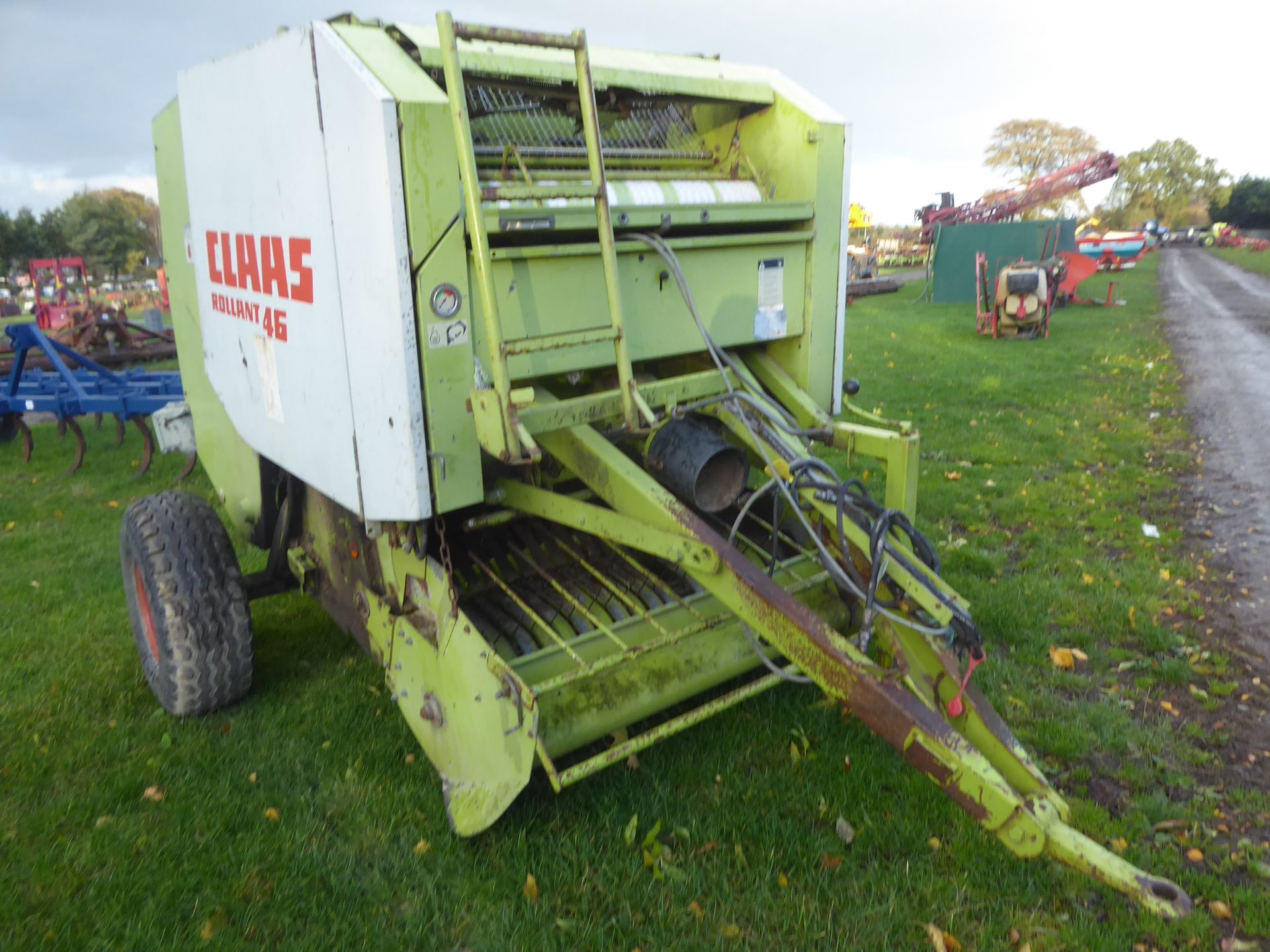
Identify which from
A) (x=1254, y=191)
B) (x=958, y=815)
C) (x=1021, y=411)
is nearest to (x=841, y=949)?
(x=958, y=815)


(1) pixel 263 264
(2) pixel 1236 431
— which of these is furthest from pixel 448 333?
(2) pixel 1236 431

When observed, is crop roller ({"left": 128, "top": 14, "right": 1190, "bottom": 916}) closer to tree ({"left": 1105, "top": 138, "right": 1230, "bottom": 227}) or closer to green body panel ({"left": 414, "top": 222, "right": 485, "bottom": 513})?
green body panel ({"left": 414, "top": 222, "right": 485, "bottom": 513})

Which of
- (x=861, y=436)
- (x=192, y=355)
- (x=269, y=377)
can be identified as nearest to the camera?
(x=269, y=377)

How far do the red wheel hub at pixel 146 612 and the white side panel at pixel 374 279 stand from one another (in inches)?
58.9

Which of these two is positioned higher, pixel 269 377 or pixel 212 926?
pixel 269 377

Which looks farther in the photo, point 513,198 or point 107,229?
point 107,229

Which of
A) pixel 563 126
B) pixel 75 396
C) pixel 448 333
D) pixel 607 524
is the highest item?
pixel 563 126

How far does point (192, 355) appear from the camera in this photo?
149 inches

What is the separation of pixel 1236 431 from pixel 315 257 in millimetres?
7830

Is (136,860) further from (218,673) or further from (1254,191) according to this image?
(1254,191)

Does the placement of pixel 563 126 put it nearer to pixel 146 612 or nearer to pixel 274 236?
pixel 274 236

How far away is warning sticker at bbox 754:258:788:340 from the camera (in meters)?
3.29

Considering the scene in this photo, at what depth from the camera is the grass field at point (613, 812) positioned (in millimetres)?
2498

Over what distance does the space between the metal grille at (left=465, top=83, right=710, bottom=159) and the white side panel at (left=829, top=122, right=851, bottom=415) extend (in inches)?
22.9
